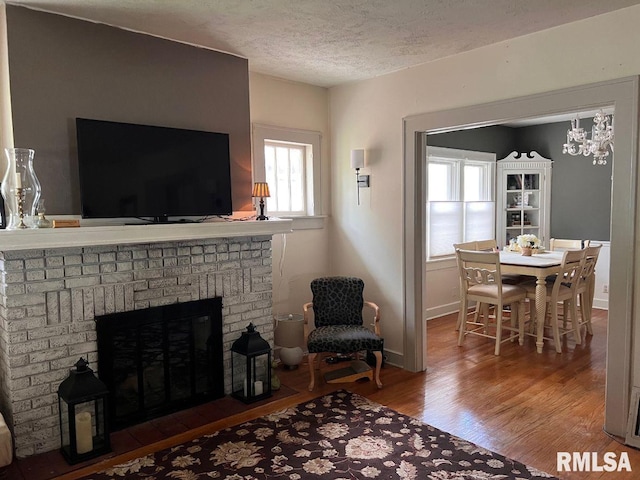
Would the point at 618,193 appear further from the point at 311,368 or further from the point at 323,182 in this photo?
the point at 323,182

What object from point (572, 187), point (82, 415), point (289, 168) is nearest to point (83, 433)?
point (82, 415)

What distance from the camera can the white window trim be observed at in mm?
4008

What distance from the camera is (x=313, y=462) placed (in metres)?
2.64

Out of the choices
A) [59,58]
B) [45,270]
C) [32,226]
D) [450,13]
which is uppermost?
[450,13]

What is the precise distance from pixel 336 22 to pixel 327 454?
2624mm

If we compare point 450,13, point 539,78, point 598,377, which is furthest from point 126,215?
point 598,377

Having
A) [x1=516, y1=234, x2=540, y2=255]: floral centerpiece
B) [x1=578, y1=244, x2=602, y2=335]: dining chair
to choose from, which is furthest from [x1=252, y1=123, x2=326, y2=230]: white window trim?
[x1=578, y1=244, x2=602, y2=335]: dining chair

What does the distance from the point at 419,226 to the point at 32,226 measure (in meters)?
2.83

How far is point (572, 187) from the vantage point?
669 centimetres

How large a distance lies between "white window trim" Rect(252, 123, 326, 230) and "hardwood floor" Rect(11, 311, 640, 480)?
1.44 m

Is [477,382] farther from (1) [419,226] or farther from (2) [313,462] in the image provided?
(2) [313,462]

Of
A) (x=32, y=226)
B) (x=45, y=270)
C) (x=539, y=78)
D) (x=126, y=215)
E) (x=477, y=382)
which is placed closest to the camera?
(x=32, y=226)

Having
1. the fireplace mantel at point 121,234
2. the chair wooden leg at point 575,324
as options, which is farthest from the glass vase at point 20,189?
the chair wooden leg at point 575,324

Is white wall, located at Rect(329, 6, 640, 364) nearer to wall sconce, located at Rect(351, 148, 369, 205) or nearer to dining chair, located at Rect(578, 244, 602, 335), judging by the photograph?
wall sconce, located at Rect(351, 148, 369, 205)
